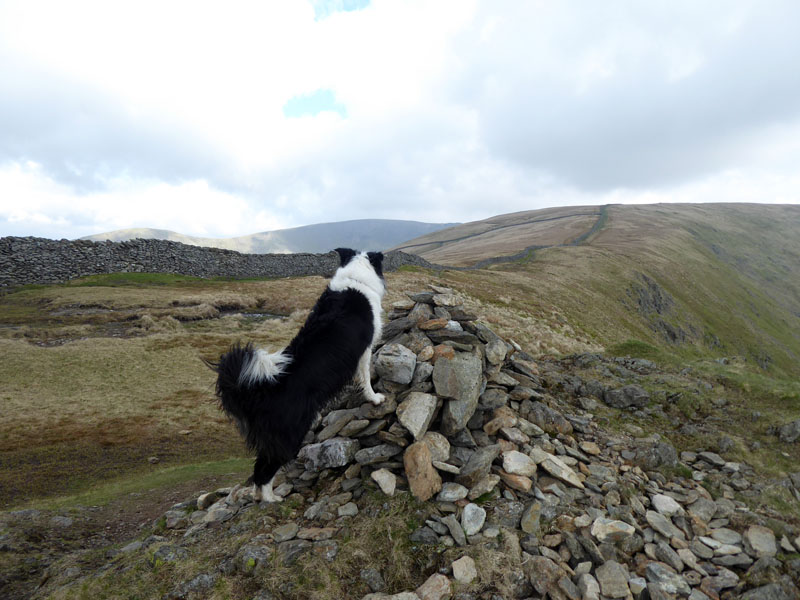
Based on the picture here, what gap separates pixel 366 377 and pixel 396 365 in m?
0.63

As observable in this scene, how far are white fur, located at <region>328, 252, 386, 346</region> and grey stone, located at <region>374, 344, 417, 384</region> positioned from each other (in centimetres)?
41

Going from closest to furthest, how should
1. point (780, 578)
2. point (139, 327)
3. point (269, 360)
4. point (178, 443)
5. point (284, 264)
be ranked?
point (780, 578)
point (269, 360)
point (178, 443)
point (139, 327)
point (284, 264)

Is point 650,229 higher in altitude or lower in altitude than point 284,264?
higher

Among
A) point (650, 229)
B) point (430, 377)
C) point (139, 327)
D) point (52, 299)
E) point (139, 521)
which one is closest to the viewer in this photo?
point (430, 377)

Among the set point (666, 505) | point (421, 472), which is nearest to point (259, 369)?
point (421, 472)

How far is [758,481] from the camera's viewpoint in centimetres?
639

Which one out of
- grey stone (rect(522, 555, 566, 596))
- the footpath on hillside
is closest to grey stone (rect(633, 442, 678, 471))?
the footpath on hillside

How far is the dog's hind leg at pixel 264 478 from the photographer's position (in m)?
5.82

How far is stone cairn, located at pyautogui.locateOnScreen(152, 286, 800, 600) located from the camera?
4.40 meters

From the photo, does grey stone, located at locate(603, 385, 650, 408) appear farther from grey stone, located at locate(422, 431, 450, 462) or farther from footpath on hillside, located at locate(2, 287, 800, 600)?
grey stone, located at locate(422, 431, 450, 462)

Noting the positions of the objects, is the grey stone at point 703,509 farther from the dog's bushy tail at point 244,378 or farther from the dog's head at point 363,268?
the dog's bushy tail at point 244,378

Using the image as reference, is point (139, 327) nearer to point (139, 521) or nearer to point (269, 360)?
point (139, 521)

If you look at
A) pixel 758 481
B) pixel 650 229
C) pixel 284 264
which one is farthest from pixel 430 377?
pixel 650 229

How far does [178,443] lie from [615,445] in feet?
44.1
